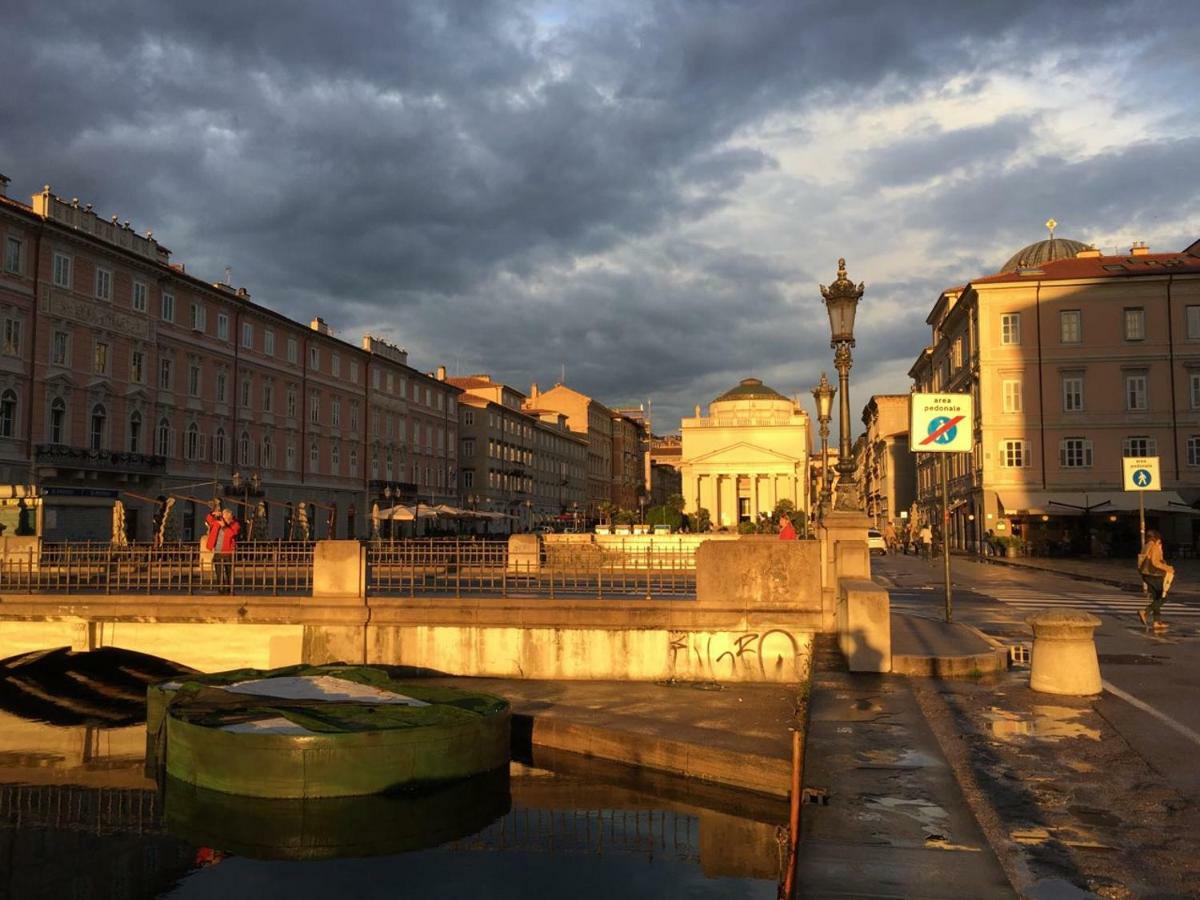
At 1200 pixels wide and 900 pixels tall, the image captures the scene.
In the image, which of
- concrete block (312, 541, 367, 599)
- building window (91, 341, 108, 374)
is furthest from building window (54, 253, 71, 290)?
concrete block (312, 541, 367, 599)

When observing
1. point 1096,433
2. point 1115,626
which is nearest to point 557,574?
point 1115,626

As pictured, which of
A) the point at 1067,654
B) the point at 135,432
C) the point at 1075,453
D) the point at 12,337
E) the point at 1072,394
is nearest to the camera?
the point at 1067,654

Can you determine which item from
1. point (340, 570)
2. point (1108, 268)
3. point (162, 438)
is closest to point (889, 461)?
point (1108, 268)

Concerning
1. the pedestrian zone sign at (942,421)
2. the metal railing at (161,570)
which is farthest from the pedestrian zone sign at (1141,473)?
the metal railing at (161,570)

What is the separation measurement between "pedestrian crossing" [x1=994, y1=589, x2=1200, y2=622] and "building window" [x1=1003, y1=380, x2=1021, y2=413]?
2937cm

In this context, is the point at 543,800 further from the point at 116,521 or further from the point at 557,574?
the point at 116,521

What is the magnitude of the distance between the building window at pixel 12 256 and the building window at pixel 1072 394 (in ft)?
175

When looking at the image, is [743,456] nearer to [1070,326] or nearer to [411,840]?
[1070,326]

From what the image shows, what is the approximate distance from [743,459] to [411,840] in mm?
105004

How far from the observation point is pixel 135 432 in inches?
1761

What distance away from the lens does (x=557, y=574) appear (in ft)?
56.4

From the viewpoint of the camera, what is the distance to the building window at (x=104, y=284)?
42.0 meters

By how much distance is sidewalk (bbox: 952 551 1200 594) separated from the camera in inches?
1199

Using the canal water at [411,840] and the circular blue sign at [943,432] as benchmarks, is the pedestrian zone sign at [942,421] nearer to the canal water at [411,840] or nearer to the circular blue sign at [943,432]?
the circular blue sign at [943,432]
